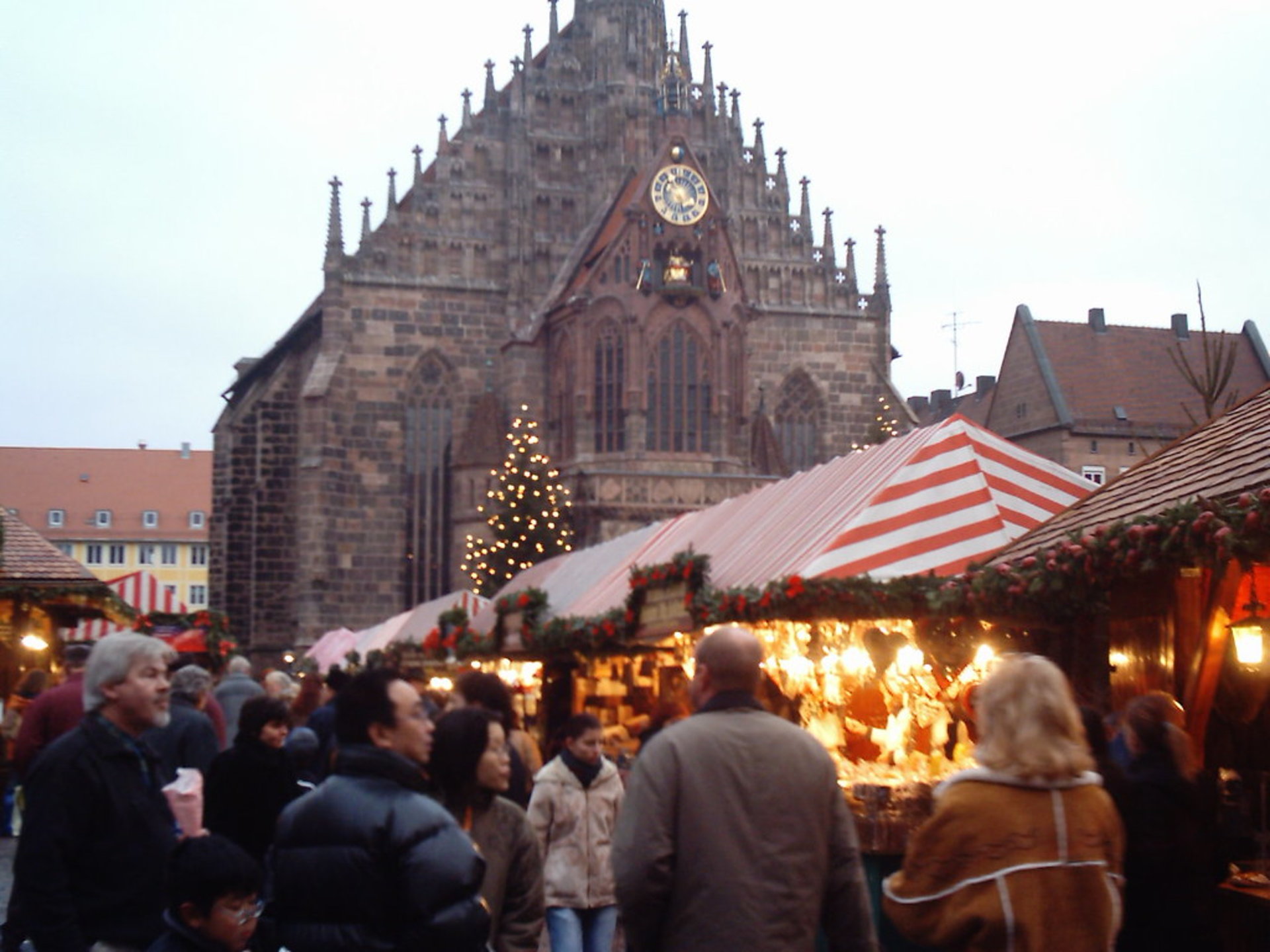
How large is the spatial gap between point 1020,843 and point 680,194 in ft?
103

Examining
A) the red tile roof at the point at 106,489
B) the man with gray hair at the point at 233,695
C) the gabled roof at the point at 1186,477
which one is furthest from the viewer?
the red tile roof at the point at 106,489

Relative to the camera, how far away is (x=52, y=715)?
7719 millimetres

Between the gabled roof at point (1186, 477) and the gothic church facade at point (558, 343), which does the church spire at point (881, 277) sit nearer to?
the gothic church facade at point (558, 343)

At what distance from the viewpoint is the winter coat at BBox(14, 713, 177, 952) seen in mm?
4281

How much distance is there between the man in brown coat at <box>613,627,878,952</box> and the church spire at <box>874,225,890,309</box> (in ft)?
118

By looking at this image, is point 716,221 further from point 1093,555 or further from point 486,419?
point 1093,555

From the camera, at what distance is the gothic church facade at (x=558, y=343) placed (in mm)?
34844

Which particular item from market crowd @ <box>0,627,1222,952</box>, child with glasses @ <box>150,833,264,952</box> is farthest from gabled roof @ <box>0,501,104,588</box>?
child with glasses @ <box>150,833,264,952</box>

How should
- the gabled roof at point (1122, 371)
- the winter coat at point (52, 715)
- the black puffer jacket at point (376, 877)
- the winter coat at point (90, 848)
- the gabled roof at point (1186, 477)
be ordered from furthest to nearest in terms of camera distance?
the gabled roof at point (1122, 371)
the winter coat at point (52, 715)
the gabled roof at point (1186, 477)
the winter coat at point (90, 848)
the black puffer jacket at point (376, 877)

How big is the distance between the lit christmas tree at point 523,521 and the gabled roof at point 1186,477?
2340 centimetres


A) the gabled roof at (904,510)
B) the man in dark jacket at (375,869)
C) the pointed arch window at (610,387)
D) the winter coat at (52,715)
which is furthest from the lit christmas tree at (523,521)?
the man in dark jacket at (375,869)

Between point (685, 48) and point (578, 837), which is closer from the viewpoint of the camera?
point (578, 837)

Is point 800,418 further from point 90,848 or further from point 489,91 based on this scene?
point 90,848

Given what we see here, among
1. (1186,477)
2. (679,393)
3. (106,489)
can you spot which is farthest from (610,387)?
(106,489)
